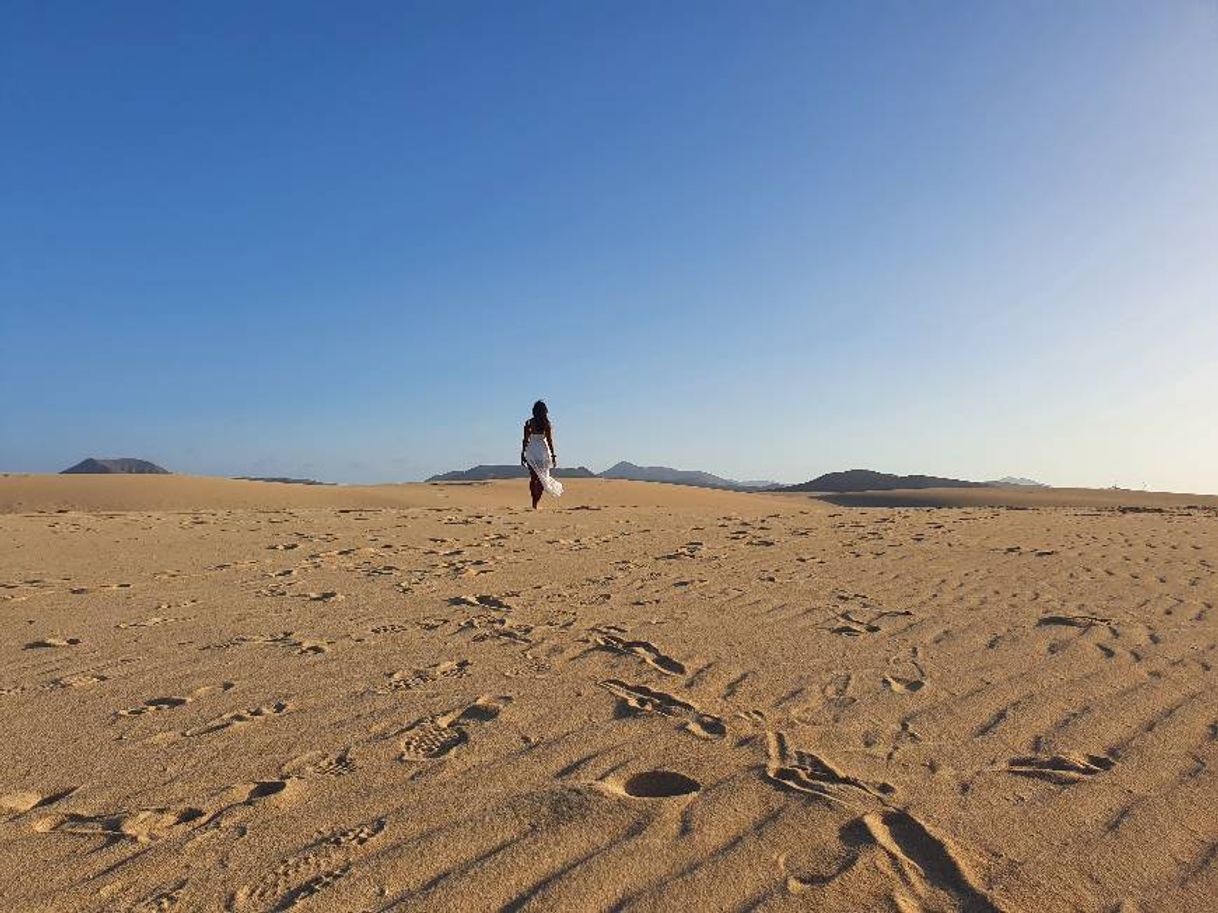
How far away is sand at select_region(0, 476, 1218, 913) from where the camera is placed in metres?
2.13

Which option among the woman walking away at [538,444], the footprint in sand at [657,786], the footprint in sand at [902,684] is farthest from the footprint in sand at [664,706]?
the woman walking away at [538,444]

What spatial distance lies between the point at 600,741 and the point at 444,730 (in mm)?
655

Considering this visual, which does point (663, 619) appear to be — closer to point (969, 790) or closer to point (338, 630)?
point (338, 630)

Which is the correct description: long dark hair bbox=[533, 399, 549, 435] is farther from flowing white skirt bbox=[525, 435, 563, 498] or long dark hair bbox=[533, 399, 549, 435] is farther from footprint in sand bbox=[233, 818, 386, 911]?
footprint in sand bbox=[233, 818, 386, 911]

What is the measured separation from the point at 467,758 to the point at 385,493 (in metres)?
19.6

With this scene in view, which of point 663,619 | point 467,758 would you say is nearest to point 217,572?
point 663,619

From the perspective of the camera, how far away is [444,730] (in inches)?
124

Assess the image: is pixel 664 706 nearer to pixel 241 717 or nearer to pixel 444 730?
pixel 444 730

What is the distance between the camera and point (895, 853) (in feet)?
7.48

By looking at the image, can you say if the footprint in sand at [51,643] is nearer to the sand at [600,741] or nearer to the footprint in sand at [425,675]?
the sand at [600,741]

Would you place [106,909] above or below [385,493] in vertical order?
below

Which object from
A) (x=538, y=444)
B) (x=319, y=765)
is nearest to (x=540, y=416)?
(x=538, y=444)

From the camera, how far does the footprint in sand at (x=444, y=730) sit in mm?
2920

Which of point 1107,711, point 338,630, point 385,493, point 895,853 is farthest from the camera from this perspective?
point 385,493
